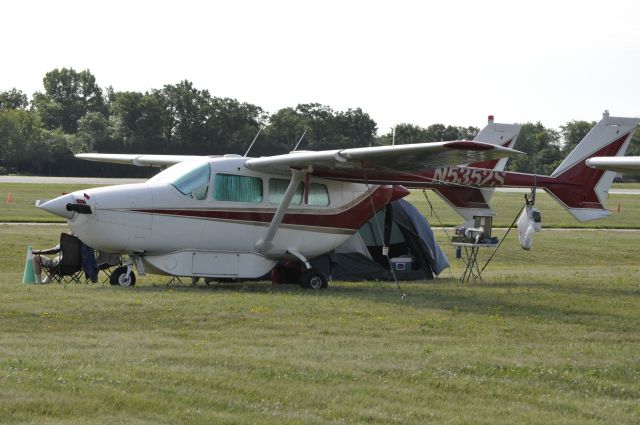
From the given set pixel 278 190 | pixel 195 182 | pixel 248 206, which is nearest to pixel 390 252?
pixel 278 190

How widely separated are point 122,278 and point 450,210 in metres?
35.1

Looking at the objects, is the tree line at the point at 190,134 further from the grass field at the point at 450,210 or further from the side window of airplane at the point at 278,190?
the side window of airplane at the point at 278,190

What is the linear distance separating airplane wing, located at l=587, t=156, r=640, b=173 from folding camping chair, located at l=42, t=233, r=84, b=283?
Result: 9.14 metres

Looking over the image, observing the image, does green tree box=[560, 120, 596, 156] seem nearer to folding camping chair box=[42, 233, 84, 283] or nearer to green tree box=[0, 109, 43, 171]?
green tree box=[0, 109, 43, 171]

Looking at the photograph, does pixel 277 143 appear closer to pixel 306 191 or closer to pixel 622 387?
pixel 306 191

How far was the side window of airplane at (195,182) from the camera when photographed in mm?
17703

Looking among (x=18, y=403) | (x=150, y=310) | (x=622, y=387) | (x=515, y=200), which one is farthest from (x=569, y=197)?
(x=515, y=200)

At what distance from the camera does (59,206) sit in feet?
54.5

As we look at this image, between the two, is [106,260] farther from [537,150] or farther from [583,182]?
[537,150]

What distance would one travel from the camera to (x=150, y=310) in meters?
14.2

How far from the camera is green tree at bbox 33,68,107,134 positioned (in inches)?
5174

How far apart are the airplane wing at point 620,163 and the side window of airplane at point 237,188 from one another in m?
5.86

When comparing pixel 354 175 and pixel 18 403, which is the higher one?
pixel 354 175

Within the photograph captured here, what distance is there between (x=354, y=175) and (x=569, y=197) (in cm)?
496
